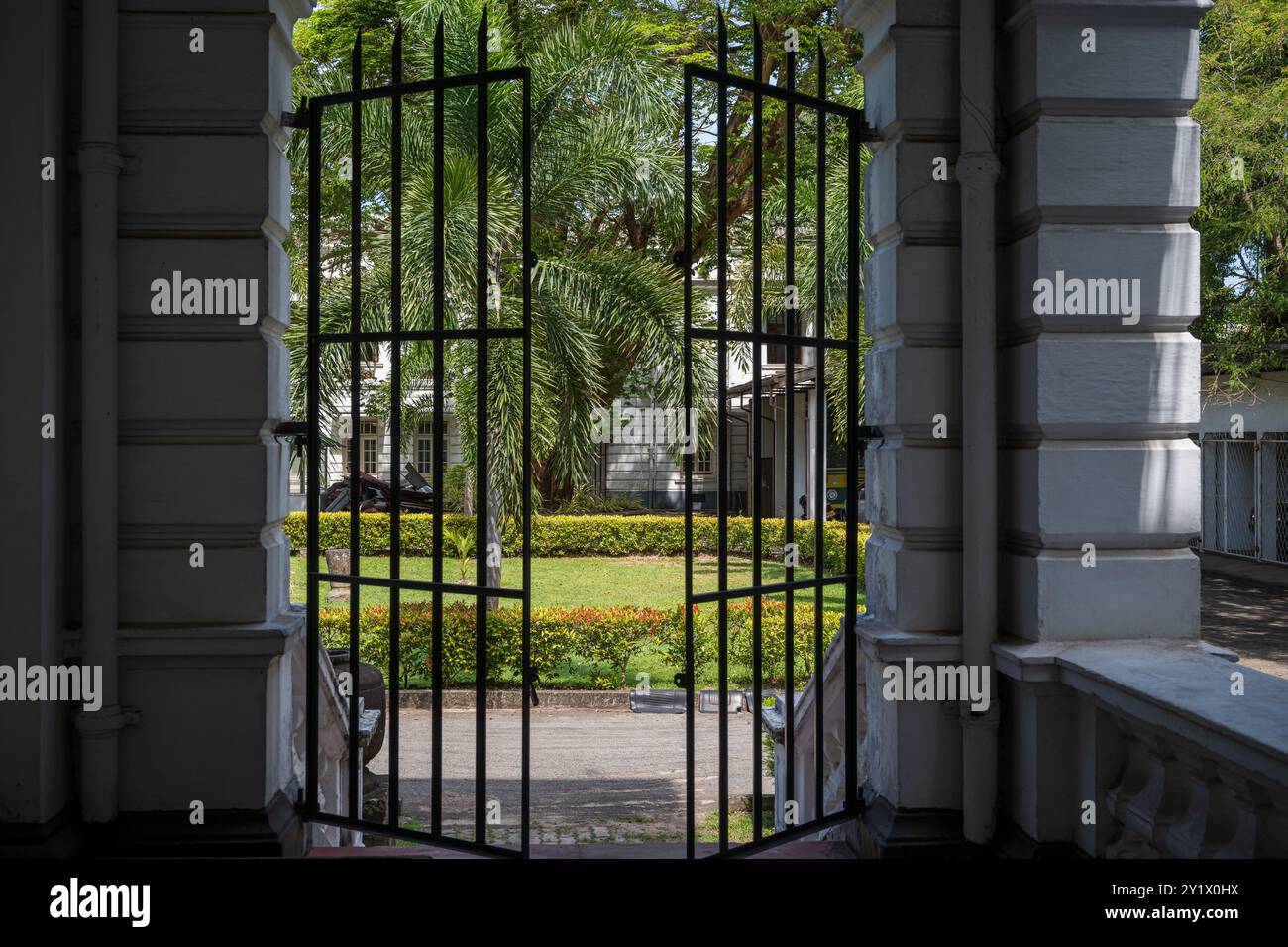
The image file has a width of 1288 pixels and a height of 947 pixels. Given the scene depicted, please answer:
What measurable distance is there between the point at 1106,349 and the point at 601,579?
16.2 meters

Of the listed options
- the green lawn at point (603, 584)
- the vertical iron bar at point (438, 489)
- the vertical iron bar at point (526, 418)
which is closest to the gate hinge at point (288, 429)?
the vertical iron bar at point (438, 489)

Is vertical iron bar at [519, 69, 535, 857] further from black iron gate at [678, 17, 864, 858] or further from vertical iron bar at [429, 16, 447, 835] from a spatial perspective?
black iron gate at [678, 17, 864, 858]

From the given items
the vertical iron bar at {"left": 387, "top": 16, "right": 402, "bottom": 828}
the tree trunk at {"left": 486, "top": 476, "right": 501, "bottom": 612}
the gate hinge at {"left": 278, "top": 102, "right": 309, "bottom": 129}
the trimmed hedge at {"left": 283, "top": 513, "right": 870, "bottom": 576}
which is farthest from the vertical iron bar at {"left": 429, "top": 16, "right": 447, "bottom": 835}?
the trimmed hedge at {"left": 283, "top": 513, "right": 870, "bottom": 576}

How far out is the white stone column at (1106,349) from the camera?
3672mm

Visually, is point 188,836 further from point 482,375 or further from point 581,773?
point 581,773

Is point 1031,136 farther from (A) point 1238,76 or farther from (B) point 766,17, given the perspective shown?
(B) point 766,17

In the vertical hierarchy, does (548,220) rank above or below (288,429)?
above

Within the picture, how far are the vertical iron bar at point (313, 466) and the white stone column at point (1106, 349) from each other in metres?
2.56

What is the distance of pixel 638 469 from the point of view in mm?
36312

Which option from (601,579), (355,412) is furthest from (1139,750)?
(601,579)

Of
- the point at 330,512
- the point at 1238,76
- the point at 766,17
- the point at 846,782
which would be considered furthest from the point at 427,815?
the point at 330,512

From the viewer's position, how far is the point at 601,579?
19.5 m

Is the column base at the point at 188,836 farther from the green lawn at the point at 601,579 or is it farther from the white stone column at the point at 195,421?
the green lawn at the point at 601,579

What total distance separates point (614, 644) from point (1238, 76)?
367 inches
